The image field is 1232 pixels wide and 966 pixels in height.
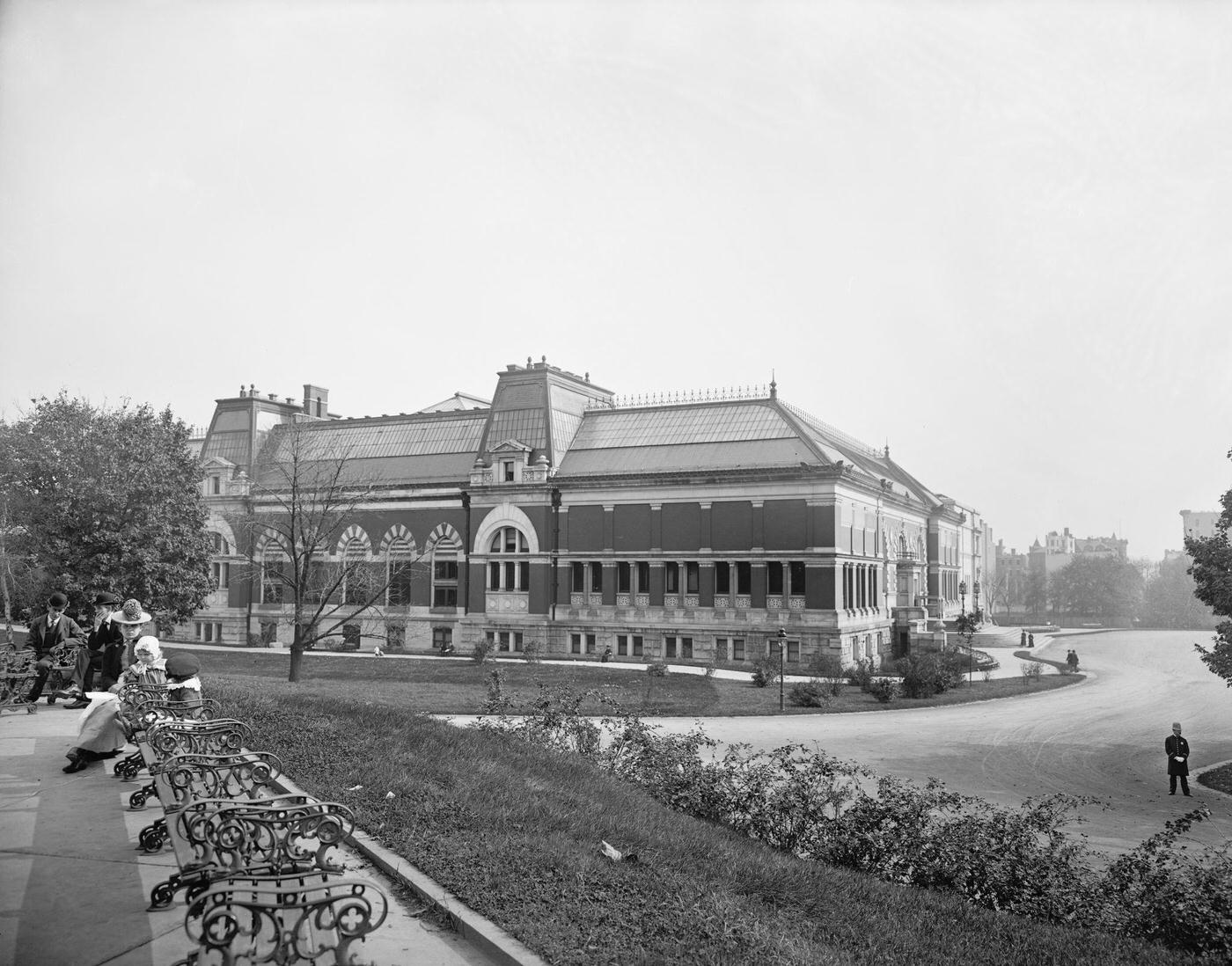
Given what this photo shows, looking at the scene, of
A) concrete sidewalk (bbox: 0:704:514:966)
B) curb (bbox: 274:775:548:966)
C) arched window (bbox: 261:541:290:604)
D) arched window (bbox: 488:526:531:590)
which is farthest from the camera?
arched window (bbox: 261:541:290:604)

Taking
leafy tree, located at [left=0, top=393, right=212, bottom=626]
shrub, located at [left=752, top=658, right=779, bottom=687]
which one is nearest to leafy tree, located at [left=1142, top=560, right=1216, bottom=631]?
shrub, located at [left=752, top=658, right=779, bottom=687]

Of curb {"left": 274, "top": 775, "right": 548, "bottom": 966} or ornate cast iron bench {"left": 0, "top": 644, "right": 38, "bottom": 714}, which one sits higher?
ornate cast iron bench {"left": 0, "top": 644, "right": 38, "bottom": 714}

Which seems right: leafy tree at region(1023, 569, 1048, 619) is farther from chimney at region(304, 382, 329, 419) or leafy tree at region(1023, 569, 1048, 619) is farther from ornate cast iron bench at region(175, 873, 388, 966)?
ornate cast iron bench at region(175, 873, 388, 966)

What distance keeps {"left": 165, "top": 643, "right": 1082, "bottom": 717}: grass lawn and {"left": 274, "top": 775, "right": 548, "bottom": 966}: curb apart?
15193 millimetres

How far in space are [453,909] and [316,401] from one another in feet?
190

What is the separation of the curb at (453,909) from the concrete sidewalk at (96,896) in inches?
2.1

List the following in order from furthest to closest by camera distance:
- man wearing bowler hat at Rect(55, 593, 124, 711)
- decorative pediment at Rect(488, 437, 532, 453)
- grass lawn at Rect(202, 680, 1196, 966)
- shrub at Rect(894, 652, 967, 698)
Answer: decorative pediment at Rect(488, 437, 532, 453) → shrub at Rect(894, 652, 967, 698) → man wearing bowler hat at Rect(55, 593, 124, 711) → grass lawn at Rect(202, 680, 1196, 966)

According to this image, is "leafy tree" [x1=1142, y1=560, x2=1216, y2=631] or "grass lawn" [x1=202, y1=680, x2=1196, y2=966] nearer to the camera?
"grass lawn" [x1=202, y1=680, x2=1196, y2=966]

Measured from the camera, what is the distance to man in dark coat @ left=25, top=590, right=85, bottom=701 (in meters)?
16.0

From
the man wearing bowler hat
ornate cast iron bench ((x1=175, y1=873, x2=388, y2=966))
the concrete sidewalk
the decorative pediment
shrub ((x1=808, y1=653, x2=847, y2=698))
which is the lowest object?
shrub ((x1=808, y1=653, x2=847, y2=698))

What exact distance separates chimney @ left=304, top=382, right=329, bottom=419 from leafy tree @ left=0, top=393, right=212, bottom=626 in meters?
25.9

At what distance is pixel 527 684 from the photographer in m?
34.0

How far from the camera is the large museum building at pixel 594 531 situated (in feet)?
139

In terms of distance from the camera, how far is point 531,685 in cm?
3369
